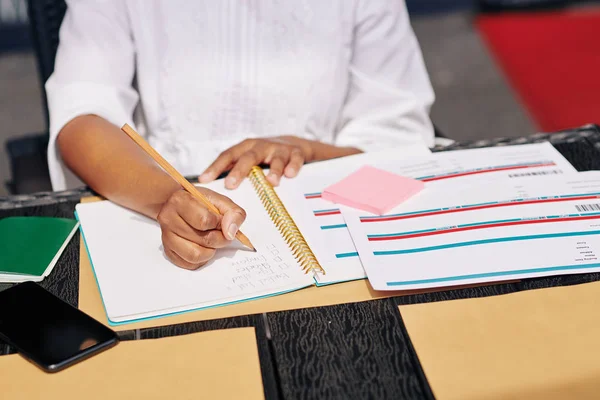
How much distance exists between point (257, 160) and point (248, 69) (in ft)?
0.88

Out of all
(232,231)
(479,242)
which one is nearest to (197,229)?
(232,231)

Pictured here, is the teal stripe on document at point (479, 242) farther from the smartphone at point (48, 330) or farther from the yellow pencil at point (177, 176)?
Result: the smartphone at point (48, 330)

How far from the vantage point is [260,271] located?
0.76 m

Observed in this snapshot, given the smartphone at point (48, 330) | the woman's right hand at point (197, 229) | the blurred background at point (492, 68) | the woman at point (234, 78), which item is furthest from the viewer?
the blurred background at point (492, 68)

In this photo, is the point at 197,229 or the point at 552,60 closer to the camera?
the point at 197,229

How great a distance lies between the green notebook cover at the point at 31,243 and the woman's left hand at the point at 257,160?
19 centimetres

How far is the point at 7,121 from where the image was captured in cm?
275

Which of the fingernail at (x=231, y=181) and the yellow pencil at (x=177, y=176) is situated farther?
the fingernail at (x=231, y=181)

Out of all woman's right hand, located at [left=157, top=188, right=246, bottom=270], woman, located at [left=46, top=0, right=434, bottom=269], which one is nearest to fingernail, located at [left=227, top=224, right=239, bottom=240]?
woman's right hand, located at [left=157, top=188, right=246, bottom=270]

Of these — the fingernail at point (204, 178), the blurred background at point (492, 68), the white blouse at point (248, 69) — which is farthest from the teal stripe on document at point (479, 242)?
the blurred background at point (492, 68)

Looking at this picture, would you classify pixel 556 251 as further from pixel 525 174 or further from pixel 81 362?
pixel 81 362

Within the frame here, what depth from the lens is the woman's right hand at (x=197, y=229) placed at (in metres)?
0.75

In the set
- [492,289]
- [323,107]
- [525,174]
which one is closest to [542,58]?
[323,107]

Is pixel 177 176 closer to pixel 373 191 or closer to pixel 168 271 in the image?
pixel 168 271
